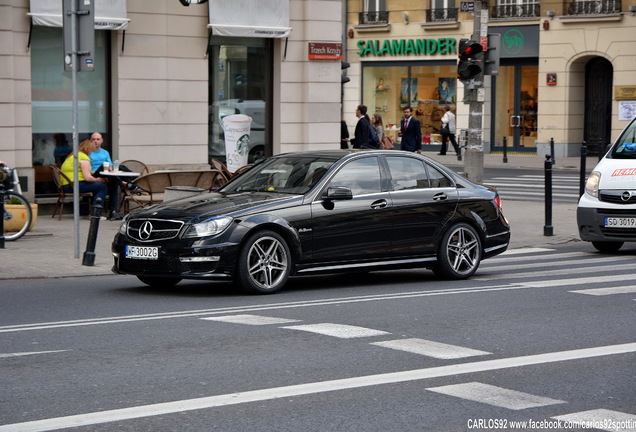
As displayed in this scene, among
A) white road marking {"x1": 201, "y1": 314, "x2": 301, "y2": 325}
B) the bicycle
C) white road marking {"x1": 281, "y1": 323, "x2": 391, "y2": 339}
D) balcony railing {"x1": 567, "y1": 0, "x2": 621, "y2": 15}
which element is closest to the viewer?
white road marking {"x1": 281, "y1": 323, "x2": 391, "y2": 339}

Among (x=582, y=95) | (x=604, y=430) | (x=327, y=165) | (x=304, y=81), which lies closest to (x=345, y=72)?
(x=582, y=95)

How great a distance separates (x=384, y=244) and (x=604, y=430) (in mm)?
6478

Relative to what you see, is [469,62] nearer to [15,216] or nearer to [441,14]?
[15,216]

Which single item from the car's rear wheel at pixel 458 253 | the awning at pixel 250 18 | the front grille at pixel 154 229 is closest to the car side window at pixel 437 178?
the car's rear wheel at pixel 458 253

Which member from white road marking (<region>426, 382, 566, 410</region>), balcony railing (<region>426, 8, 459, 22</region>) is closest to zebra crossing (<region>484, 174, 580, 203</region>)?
balcony railing (<region>426, 8, 459, 22</region>)

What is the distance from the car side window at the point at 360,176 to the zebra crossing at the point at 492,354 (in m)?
1.75

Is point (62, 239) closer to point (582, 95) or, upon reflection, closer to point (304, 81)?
point (304, 81)

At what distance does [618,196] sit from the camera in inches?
609

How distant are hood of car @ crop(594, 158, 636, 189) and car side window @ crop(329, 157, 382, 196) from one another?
439 cm

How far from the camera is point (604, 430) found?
6000mm

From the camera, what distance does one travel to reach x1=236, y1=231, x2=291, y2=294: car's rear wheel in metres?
11.2

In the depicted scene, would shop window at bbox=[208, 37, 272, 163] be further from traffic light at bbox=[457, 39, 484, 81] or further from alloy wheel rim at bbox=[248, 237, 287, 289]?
alloy wheel rim at bbox=[248, 237, 287, 289]

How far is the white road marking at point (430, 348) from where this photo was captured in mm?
8117

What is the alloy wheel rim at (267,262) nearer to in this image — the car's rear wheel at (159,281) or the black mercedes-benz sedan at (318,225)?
the black mercedes-benz sedan at (318,225)
